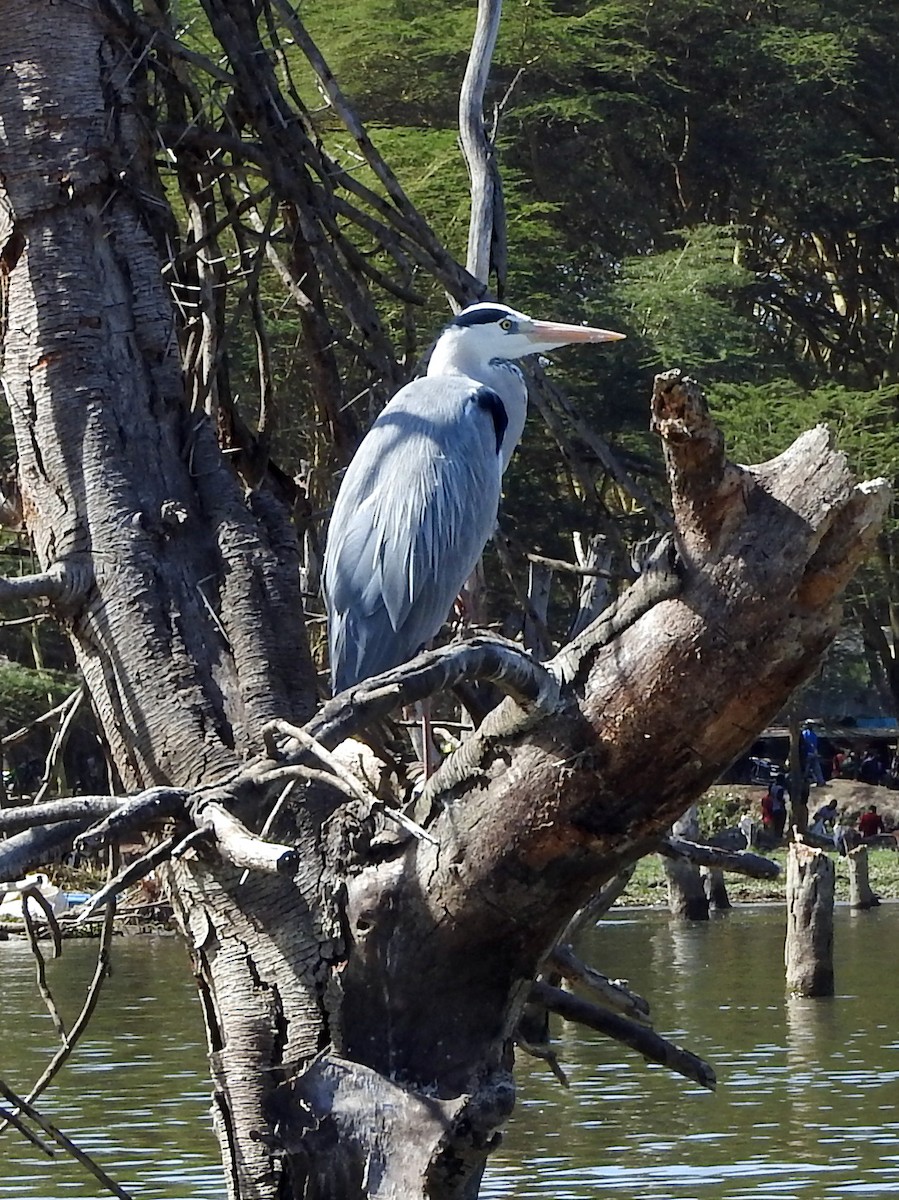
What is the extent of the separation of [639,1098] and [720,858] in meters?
8.59

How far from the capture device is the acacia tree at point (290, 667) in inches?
129

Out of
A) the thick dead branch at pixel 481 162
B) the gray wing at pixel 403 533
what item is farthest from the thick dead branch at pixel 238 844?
the thick dead branch at pixel 481 162

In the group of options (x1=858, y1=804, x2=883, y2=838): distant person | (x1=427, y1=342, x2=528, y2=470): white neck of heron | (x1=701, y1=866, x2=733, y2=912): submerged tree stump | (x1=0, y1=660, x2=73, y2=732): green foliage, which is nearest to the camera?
(x1=427, y1=342, x2=528, y2=470): white neck of heron

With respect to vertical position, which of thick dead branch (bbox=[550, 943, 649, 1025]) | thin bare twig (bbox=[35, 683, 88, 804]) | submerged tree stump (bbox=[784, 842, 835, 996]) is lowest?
submerged tree stump (bbox=[784, 842, 835, 996])

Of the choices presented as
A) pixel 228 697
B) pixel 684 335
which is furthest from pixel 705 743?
pixel 684 335

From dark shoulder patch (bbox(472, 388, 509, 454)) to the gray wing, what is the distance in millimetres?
149

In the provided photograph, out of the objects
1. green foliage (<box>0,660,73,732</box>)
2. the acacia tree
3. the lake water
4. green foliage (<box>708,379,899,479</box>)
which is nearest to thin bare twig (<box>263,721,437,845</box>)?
the acacia tree

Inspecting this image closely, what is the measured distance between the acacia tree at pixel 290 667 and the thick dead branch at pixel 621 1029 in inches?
0.8

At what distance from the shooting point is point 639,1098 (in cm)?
1277

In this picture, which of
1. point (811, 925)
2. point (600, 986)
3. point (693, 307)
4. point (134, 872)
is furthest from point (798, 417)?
point (134, 872)

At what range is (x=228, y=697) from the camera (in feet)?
13.5

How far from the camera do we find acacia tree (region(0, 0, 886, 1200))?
10.8ft

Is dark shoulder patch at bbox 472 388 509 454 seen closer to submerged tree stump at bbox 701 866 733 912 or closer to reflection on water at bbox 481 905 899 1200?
reflection on water at bbox 481 905 899 1200

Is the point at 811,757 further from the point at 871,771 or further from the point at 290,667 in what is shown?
the point at 290,667
